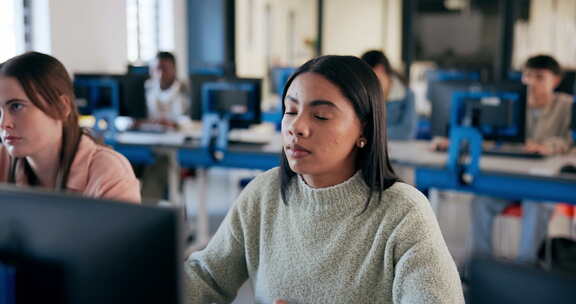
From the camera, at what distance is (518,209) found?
3.29 metres

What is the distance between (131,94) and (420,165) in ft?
6.14

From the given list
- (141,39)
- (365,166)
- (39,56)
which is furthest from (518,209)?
(141,39)

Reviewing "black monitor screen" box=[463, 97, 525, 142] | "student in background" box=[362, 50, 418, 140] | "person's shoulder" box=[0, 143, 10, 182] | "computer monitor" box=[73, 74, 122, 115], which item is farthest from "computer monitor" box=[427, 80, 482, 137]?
"person's shoulder" box=[0, 143, 10, 182]

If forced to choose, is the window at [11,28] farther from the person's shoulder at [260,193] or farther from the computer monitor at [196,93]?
the person's shoulder at [260,193]

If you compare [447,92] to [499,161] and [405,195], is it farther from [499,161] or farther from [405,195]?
[405,195]

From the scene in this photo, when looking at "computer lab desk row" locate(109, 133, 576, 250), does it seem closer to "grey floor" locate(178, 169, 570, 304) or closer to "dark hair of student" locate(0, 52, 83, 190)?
"grey floor" locate(178, 169, 570, 304)

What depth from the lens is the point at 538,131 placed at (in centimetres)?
364

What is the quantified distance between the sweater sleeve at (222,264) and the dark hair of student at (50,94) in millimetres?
473

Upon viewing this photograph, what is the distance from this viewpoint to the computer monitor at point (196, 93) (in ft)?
12.6

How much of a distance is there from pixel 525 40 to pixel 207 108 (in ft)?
31.8

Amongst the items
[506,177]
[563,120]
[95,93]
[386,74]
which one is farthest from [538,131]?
[95,93]

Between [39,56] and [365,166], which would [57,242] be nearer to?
[365,166]

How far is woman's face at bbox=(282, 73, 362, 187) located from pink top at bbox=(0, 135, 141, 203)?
53 centimetres

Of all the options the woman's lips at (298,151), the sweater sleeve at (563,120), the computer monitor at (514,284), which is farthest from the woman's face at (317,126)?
the sweater sleeve at (563,120)
